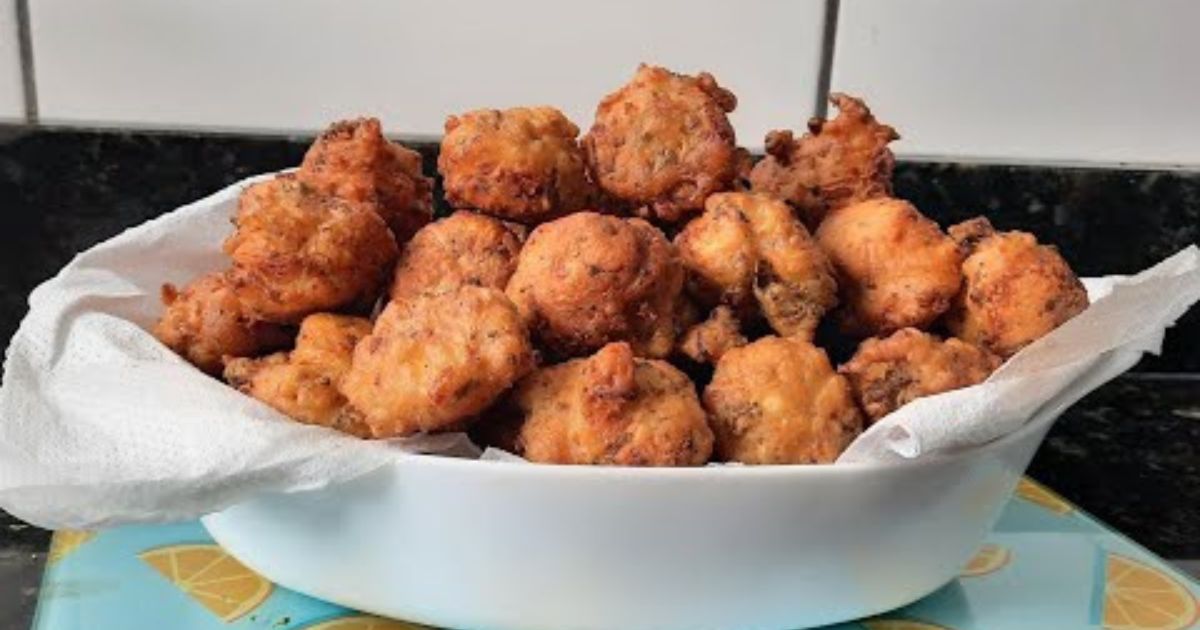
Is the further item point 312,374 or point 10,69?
point 10,69

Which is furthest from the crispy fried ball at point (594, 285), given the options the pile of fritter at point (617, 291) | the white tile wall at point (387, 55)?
the white tile wall at point (387, 55)

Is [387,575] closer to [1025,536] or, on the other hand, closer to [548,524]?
[548,524]

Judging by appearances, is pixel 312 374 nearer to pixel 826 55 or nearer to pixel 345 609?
pixel 345 609

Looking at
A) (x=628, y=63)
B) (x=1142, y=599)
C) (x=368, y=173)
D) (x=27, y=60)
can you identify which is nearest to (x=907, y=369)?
(x=1142, y=599)

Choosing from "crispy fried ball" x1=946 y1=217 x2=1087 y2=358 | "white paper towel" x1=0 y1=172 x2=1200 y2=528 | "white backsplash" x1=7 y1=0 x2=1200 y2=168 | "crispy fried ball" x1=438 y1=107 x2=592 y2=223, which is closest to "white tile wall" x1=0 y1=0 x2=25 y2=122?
"white backsplash" x1=7 y1=0 x2=1200 y2=168

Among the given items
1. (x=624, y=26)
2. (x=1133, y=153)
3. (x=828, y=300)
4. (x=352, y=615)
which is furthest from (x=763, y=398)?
(x=1133, y=153)

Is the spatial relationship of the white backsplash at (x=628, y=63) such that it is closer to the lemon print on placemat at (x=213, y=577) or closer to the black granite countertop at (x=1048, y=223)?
the black granite countertop at (x=1048, y=223)
